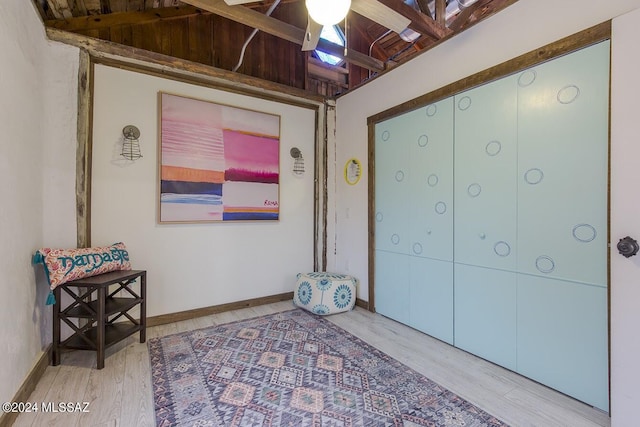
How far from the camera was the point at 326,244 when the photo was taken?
3854 millimetres

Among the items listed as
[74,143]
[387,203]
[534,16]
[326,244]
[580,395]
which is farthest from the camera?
[326,244]

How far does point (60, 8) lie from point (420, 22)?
289 cm

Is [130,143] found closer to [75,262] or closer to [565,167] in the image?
[75,262]

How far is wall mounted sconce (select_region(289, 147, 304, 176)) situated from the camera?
3.63 m

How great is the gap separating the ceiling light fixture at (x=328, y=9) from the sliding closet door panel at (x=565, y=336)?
2007 mm

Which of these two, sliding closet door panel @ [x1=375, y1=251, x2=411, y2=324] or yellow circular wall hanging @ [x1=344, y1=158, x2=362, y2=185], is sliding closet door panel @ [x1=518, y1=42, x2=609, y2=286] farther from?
yellow circular wall hanging @ [x1=344, y1=158, x2=362, y2=185]

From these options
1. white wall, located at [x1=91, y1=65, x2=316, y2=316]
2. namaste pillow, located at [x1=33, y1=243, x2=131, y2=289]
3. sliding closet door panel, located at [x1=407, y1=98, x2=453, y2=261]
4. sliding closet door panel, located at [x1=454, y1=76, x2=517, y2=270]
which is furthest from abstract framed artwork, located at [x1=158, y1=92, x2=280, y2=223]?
sliding closet door panel, located at [x1=454, y1=76, x2=517, y2=270]

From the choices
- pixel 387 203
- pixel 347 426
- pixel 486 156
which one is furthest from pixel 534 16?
pixel 347 426

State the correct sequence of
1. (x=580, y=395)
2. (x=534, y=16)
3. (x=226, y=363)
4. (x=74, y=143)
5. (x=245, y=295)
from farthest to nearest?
(x=245, y=295)
(x=74, y=143)
(x=226, y=363)
(x=534, y=16)
(x=580, y=395)

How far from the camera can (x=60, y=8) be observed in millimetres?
2322
